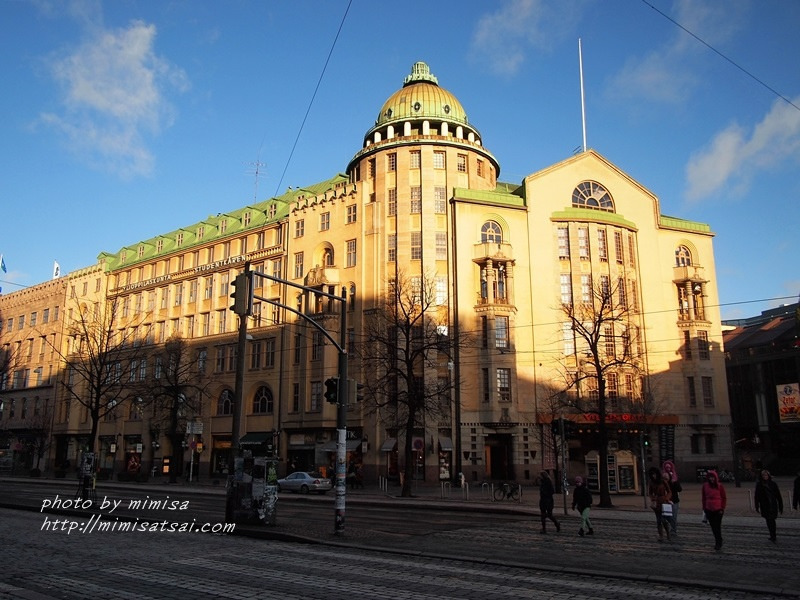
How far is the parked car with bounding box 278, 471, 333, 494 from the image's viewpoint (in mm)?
40594

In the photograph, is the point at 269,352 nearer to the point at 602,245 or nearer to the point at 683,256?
the point at 602,245

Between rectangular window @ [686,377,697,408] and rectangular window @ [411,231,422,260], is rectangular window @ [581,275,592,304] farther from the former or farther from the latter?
rectangular window @ [411,231,422,260]

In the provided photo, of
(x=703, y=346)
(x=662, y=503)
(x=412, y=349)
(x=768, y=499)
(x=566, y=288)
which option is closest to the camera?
(x=768, y=499)

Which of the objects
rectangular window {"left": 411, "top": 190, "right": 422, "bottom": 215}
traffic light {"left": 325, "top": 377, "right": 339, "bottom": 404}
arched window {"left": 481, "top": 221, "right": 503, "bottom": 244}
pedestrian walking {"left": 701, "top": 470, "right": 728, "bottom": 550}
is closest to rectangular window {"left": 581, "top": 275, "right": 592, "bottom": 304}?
arched window {"left": 481, "top": 221, "right": 503, "bottom": 244}

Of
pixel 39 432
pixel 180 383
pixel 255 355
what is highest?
pixel 255 355

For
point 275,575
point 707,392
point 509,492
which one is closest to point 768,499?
point 275,575

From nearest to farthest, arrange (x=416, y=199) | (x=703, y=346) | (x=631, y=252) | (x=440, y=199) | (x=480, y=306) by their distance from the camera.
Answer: (x=480, y=306), (x=440, y=199), (x=416, y=199), (x=631, y=252), (x=703, y=346)

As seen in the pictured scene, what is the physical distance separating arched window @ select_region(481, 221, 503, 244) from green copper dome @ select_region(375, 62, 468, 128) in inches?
393

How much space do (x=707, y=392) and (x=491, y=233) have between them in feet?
73.5

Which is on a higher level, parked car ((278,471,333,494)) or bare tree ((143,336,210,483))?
bare tree ((143,336,210,483))

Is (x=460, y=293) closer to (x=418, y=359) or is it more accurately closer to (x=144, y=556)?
(x=418, y=359)

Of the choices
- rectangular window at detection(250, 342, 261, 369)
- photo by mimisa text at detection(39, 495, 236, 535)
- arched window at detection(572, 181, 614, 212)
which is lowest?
photo by mimisa text at detection(39, 495, 236, 535)

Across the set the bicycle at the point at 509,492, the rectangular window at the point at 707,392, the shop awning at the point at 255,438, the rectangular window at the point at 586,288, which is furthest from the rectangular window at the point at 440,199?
the rectangular window at the point at 707,392

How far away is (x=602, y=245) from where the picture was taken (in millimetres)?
53750
